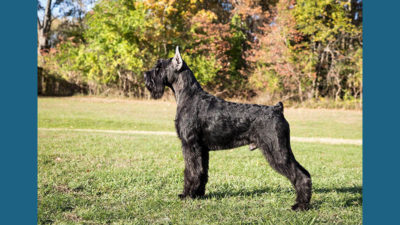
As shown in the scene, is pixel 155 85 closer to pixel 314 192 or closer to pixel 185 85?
pixel 185 85

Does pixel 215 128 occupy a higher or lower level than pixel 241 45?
lower

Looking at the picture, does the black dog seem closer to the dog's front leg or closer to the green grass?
the dog's front leg

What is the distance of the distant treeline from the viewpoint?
818 inches

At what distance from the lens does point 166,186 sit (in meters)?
5.73

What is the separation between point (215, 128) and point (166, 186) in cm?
173

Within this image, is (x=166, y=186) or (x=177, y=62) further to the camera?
(x=166, y=186)

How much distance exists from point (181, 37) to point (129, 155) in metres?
14.3

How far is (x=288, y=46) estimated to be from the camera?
2342 cm

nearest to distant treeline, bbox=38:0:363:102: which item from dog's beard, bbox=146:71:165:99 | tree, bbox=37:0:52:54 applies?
tree, bbox=37:0:52:54

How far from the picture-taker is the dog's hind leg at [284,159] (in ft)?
14.1

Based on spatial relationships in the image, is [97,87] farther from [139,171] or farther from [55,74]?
[139,171]

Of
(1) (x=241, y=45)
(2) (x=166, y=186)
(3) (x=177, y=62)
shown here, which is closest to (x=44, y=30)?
(1) (x=241, y=45)

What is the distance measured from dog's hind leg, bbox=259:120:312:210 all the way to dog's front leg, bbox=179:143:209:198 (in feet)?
2.95

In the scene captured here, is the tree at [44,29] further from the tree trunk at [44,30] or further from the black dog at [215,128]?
the black dog at [215,128]
